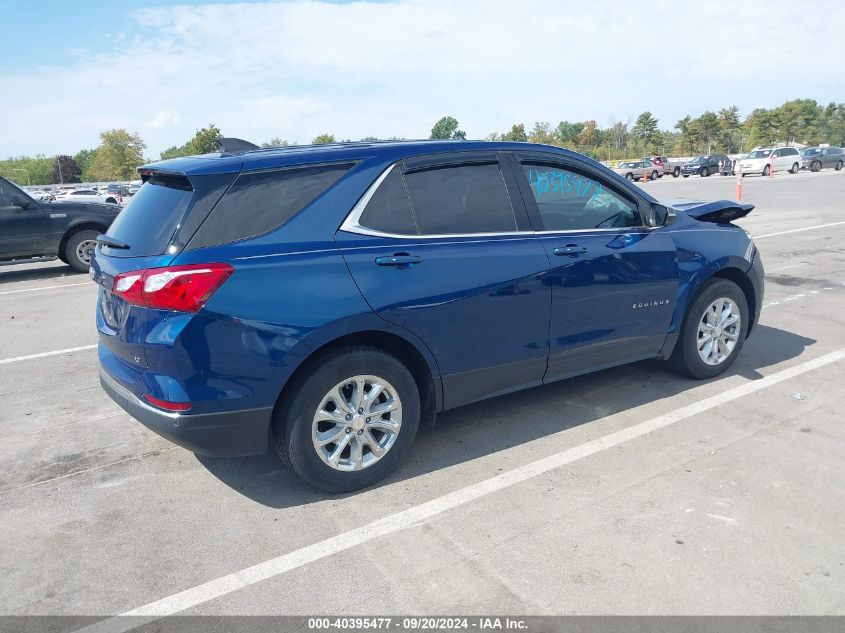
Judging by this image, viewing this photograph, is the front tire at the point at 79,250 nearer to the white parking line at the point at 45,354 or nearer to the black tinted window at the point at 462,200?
the white parking line at the point at 45,354

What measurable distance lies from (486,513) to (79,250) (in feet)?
34.5

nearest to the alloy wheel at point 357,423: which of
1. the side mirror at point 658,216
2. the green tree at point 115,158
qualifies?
the side mirror at point 658,216

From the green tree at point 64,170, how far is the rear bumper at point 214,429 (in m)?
104

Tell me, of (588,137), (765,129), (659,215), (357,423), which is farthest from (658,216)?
(588,137)

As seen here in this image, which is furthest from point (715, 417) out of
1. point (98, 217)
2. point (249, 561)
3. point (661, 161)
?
point (661, 161)

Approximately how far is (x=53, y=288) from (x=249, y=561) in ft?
29.0

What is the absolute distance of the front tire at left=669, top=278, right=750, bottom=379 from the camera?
16.5ft

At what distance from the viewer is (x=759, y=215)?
16875 mm

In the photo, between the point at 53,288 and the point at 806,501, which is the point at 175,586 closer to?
the point at 806,501

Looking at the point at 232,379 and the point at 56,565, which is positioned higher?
the point at 232,379

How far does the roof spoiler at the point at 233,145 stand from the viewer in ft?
13.4

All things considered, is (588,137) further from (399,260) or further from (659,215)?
(399,260)

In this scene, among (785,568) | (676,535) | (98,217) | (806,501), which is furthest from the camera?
(98,217)

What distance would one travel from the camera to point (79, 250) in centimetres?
1166
